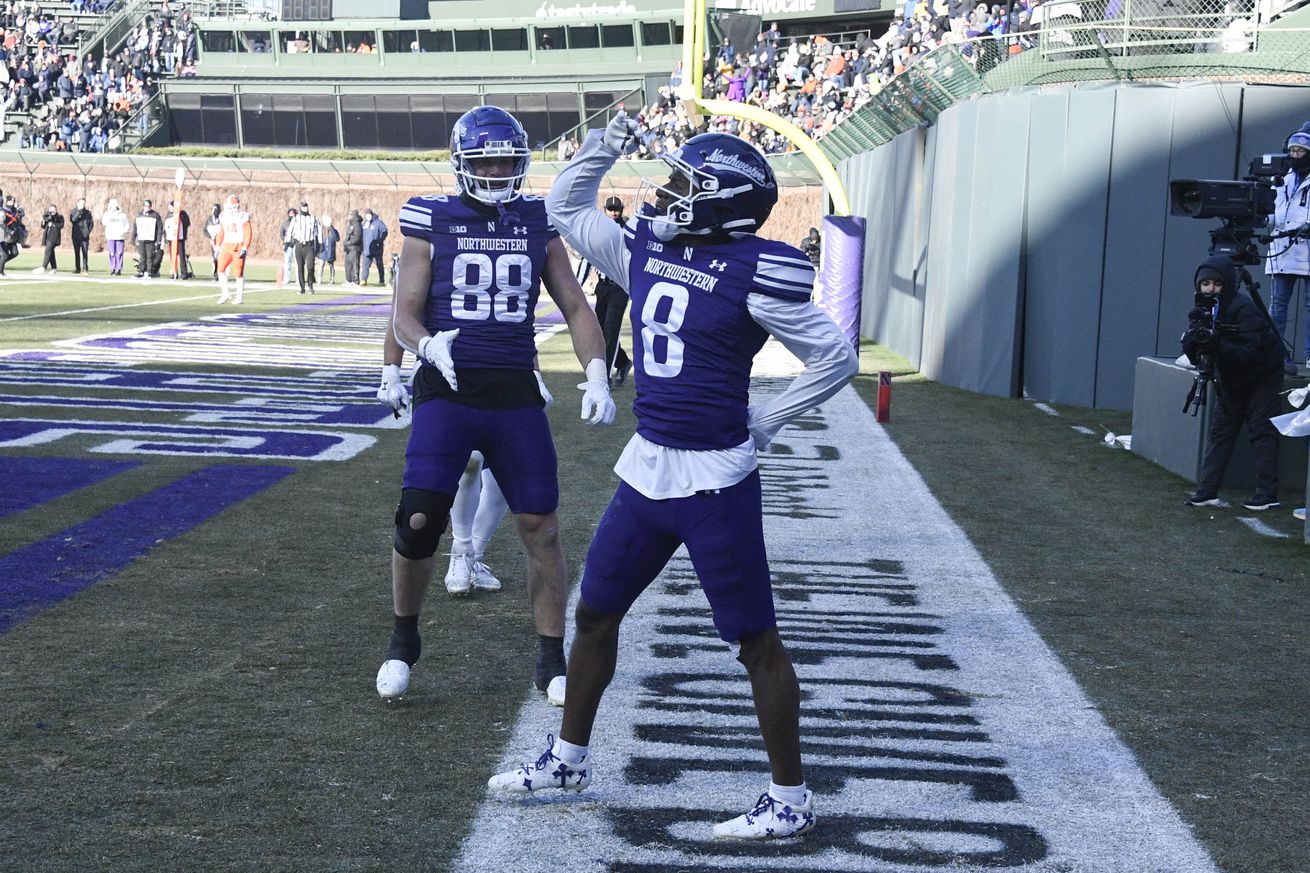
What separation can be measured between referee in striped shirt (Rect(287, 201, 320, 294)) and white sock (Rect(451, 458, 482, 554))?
2519cm

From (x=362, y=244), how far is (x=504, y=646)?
32139 mm

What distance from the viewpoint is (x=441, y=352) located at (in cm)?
523

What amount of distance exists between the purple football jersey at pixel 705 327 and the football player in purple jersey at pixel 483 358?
3.33 feet

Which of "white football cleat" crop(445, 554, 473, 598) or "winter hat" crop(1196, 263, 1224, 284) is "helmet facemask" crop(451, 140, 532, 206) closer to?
"white football cleat" crop(445, 554, 473, 598)

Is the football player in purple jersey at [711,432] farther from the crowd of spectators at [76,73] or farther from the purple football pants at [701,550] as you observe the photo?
the crowd of spectators at [76,73]

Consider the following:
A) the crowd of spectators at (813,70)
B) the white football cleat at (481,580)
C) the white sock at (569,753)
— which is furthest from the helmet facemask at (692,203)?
the crowd of spectators at (813,70)

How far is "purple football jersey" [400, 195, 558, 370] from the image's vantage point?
17.9 feet

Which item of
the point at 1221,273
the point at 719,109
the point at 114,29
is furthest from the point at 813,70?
the point at 1221,273

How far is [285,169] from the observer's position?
5022cm

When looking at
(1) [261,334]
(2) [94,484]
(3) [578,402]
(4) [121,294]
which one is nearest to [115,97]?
(4) [121,294]

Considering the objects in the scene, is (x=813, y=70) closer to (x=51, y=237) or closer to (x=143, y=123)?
(x=51, y=237)

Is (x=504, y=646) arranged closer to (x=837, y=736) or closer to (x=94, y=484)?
(x=837, y=736)

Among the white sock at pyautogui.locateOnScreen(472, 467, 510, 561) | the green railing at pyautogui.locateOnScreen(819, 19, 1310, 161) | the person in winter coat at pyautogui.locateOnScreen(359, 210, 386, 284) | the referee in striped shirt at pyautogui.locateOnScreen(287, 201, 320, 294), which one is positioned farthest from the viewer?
the person in winter coat at pyautogui.locateOnScreen(359, 210, 386, 284)

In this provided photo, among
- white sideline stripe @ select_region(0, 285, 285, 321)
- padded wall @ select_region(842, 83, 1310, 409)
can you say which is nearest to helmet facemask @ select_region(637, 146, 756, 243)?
padded wall @ select_region(842, 83, 1310, 409)
